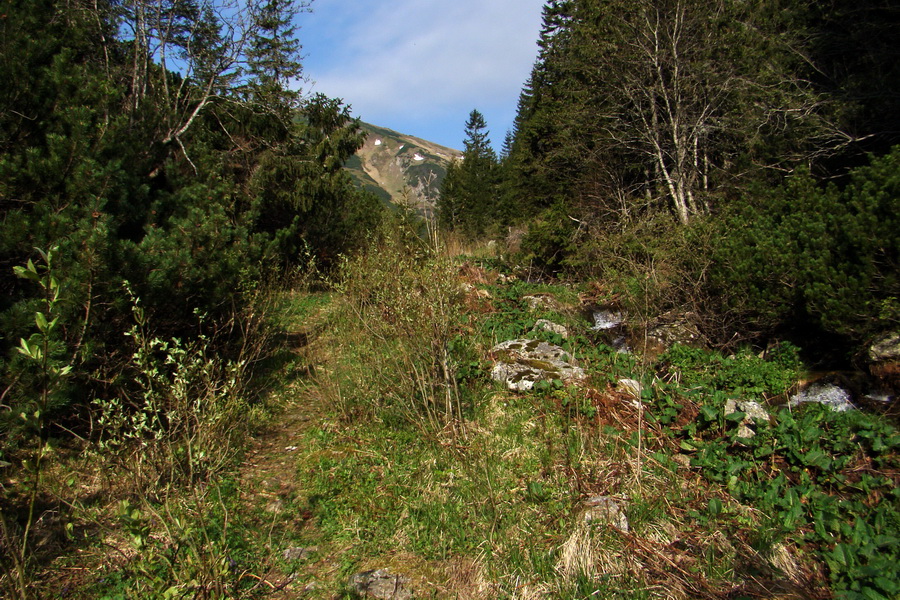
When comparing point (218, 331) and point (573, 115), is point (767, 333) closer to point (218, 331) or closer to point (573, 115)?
point (218, 331)

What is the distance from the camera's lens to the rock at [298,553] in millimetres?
2963

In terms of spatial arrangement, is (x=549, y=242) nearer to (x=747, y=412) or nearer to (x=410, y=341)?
(x=747, y=412)

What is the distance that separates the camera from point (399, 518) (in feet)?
10.5

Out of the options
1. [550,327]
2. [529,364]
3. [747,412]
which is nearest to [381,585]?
[529,364]

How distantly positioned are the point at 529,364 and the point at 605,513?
2.46 meters

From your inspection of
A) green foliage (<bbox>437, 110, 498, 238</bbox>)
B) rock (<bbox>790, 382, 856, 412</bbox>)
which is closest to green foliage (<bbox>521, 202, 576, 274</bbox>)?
rock (<bbox>790, 382, 856, 412</bbox>)

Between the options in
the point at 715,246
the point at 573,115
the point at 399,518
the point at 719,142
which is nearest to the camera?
the point at 399,518

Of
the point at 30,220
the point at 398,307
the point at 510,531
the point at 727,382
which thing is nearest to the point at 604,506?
the point at 510,531

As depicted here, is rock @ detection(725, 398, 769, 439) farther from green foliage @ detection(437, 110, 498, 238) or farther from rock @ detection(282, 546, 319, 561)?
green foliage @ detection(437, 110, 498, 238)

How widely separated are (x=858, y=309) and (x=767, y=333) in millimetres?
1338

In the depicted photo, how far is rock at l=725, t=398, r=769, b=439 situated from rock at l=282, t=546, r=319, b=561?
308 centimetres

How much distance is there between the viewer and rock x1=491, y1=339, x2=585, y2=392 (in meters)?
4.93

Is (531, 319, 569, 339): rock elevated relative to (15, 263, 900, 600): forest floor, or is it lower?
elevated

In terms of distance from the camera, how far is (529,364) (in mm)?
5277
